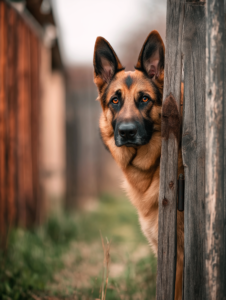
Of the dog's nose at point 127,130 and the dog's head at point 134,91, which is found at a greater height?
the dog's head at point 134,91

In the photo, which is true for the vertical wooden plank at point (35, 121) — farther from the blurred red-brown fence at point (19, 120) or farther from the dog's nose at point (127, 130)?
the dog's nose at point (127, 130)

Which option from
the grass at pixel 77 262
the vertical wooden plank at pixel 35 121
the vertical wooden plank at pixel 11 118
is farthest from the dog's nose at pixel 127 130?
the vertical wooden plank at pixel 35 121

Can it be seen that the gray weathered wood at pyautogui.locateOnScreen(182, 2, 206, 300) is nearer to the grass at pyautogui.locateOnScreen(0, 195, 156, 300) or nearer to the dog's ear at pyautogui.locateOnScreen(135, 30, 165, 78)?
the dog's ear at pyautogui.locateOnScreen(135, 30, 165, 78)

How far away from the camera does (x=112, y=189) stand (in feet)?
30.5

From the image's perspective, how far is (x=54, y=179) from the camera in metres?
6.60

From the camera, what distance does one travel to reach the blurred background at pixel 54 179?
10.5 feet

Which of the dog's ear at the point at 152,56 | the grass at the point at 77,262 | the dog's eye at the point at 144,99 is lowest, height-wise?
the grass at the point at 77,262

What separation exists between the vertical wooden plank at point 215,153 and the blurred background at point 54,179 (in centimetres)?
79

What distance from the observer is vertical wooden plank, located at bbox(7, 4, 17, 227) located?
4.23 m

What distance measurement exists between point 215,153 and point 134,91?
1.20 m

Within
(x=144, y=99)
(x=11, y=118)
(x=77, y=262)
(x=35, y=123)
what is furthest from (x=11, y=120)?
(x=144, y=99)

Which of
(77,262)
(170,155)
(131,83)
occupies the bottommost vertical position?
(77,262)

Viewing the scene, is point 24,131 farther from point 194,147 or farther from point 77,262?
point 194,147

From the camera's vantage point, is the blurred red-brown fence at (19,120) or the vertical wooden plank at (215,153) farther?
the blurred red-brown fence at (19,120)
